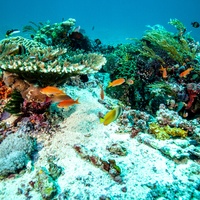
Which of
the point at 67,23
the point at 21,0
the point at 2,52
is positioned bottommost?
the point at 2,52

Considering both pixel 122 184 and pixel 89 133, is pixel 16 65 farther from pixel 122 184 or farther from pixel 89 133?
pixel 122 184

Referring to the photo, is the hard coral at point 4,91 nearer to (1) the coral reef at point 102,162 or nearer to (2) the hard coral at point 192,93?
(1) the coral reef at point 102,162

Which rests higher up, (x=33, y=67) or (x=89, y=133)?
(x=33, y=67)

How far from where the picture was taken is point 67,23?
862cm

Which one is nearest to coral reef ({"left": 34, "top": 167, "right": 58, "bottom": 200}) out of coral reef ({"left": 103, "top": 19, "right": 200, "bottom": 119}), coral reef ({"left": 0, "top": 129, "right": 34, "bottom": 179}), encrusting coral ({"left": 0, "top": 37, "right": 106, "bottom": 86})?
coral reef ({"left": 0, "top": 129, "right": 34, "bottom": 179})

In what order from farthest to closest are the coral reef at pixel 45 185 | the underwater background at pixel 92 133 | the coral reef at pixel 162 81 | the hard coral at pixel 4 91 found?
1. the coral reef at pixel 162 81
2. the hard coral at pixel 4 91
3. the underwater background at pixel 92 133
4. the coral reef at pixel 45 185

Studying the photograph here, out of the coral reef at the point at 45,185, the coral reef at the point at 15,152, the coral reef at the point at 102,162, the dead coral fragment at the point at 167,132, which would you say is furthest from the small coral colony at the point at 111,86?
the coral reef at the point at 45,185

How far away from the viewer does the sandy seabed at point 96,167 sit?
2.94 m

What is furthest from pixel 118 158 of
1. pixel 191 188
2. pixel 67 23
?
pixel 67 23

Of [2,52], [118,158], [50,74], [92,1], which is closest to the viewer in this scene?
[118,158]

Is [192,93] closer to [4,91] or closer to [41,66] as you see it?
[41,66]

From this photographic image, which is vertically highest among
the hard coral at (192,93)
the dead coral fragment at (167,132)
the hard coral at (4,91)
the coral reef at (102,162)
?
the hard coral at (192,93)

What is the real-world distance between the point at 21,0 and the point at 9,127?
469 ft

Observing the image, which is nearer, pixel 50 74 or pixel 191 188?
pixel 191 188
